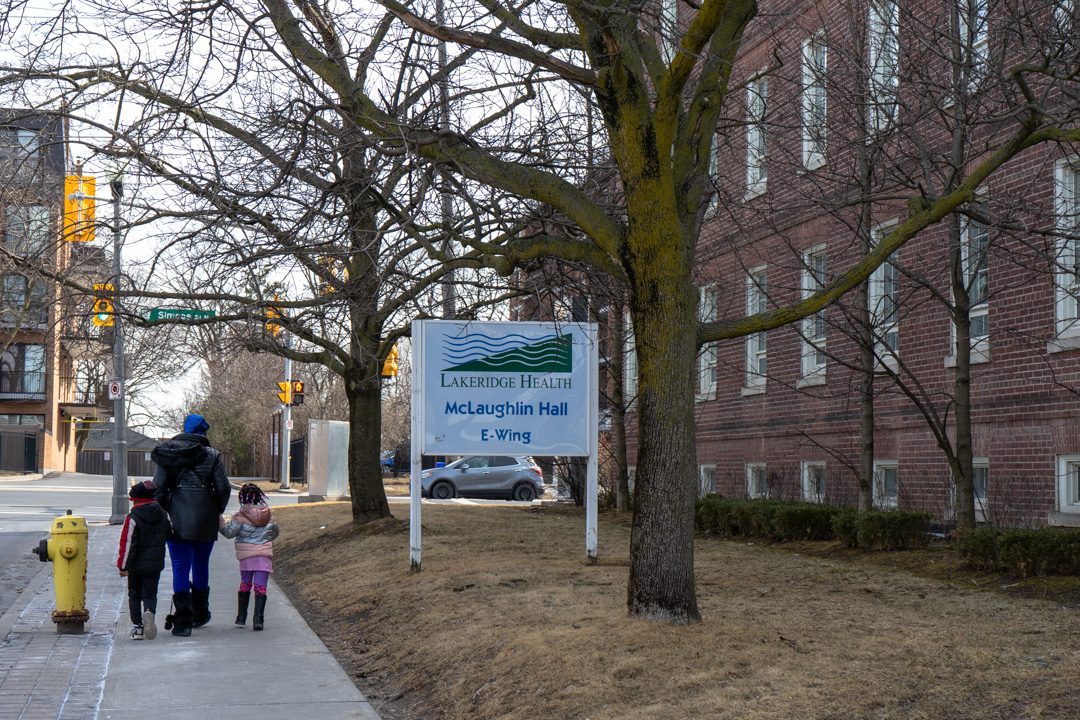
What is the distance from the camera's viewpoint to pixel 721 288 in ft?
55.9

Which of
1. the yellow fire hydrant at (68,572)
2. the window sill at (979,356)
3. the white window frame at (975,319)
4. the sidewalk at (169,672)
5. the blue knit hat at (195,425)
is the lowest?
→ the sidewalk at (169,672)

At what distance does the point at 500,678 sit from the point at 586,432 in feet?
17.3

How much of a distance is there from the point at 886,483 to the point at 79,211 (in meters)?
11.2

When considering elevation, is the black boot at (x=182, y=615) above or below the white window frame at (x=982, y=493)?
below

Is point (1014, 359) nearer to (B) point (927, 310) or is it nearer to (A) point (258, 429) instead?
(B) point (927, 310)

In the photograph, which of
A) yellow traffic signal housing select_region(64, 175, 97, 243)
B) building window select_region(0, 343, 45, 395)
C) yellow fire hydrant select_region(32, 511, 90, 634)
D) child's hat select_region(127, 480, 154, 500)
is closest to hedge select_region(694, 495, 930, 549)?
child's hat select_region(127, 480, 154, 500)

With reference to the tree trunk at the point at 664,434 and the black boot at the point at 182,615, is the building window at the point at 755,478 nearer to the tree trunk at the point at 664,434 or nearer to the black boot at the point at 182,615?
the black boot at the point at 182,615

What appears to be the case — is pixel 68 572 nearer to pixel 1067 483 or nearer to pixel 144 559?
pixel 144 559

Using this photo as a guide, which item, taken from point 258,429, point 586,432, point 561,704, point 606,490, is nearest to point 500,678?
point 561,704

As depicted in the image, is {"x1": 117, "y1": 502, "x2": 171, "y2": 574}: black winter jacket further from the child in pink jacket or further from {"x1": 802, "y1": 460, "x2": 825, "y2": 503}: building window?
{"x1": 802, "y1": 460, "x2": 825, "y2": 503}: building window

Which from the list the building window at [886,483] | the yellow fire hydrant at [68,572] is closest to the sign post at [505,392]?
the yellow fire hydrant at [68,572]

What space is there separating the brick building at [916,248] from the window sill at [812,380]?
6cm

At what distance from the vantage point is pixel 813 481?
60.5 feet

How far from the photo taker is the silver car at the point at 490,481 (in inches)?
1436
